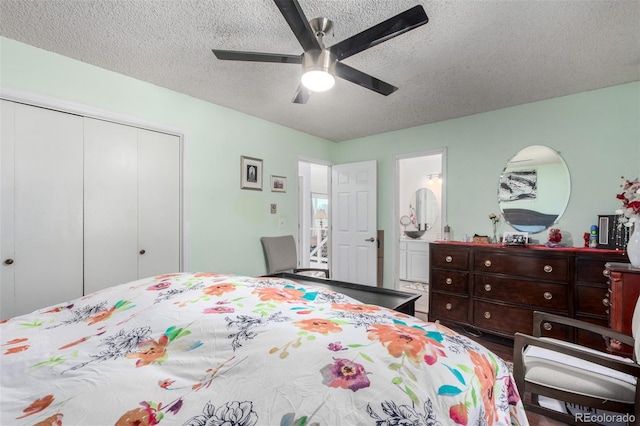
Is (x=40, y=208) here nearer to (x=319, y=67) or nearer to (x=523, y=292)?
(x=319, y=67)

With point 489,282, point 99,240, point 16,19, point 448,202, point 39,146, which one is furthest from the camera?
point 448,202

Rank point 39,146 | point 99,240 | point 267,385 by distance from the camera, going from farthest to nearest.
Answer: point 99,240 < point 39,146 < point 267,385

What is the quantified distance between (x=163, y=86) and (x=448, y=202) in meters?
3.39

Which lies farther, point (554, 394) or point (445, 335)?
point (554, 394)

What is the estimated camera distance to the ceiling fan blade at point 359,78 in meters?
1.86

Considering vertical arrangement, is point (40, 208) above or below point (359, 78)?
below

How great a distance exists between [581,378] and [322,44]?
235 centimetres

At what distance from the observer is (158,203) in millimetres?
2766

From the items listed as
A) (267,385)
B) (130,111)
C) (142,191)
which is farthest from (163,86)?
(267,385)

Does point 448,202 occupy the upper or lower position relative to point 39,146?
lower

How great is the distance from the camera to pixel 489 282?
116 inches

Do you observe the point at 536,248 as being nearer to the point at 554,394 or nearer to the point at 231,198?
the point at 554,394
